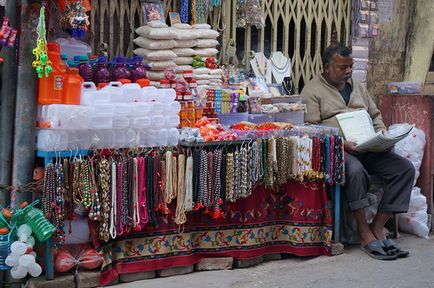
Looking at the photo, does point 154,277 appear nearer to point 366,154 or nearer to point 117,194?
point 117,194

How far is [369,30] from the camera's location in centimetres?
747

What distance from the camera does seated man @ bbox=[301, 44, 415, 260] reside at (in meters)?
6.06

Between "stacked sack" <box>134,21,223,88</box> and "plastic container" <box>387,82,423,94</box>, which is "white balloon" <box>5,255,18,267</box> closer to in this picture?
"stacked sack" <box>134,21,223,88</box>

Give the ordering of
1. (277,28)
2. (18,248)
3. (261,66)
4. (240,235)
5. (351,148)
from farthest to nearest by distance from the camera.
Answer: (277,28)
(261,66)
(351,148)
(240,235)
(18,248)

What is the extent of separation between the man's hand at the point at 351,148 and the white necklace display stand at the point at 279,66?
110 centimetres

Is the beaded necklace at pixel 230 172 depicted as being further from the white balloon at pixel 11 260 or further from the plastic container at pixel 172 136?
the white balloon at pixel 11 260

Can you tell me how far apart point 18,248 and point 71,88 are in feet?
3.68

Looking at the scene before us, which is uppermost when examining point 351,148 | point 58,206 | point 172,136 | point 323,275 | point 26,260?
point 172,136

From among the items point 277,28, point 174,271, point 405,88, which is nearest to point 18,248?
point 174,271

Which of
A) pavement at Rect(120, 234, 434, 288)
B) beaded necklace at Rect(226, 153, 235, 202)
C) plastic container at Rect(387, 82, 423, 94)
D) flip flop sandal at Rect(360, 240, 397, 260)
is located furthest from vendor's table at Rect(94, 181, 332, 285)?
plastic container at Rect(387, 82, 423, 94)

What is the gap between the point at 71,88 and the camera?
15.8 ft

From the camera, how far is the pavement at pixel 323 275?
532 cm

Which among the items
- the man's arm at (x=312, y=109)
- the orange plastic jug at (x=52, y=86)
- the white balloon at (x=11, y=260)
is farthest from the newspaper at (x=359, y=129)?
the white balloon at (x=11, y=260)

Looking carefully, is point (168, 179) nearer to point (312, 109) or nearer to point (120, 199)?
point (120, 199)
